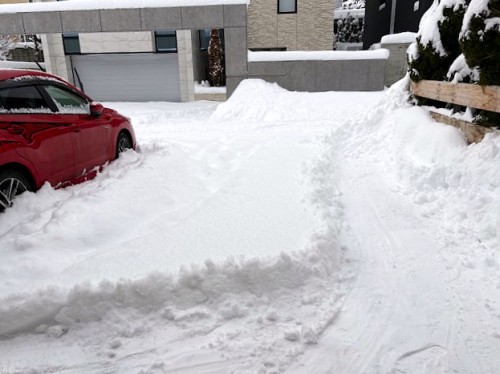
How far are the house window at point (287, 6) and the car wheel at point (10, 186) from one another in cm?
1935

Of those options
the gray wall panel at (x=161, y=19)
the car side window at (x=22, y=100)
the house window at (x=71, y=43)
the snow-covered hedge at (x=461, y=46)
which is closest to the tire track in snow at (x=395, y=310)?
the snow-covered hedge at (x=461, y=46)

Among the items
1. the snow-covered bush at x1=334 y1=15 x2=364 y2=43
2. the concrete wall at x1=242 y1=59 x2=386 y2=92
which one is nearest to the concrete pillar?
the concrete wall at x1=242 y1=59 x2=386 y2=92

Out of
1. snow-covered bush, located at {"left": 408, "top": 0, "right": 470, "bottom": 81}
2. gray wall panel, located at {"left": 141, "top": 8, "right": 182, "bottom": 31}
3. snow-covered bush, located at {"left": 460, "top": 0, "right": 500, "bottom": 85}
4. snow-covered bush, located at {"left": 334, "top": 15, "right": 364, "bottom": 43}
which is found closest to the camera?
snow-covered bush, located at {"left": 460, "top": 0, "right": 500, "bottom": 85}

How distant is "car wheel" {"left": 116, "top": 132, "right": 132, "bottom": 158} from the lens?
21.8ft

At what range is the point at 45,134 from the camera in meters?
4.71

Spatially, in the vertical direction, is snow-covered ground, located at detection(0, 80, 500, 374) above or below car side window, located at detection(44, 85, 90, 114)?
below

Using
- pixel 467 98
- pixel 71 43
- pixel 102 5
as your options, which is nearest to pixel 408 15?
pixel 102 5

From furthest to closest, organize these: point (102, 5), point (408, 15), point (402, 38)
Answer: point (408, 15) < point (402, 38) < point (102, 5)

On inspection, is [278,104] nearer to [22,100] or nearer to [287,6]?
[22,100]

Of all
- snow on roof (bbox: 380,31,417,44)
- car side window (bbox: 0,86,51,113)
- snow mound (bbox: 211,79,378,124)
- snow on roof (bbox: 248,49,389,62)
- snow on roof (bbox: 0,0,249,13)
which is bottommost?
snow mound (bbox: 211,79,378,124)

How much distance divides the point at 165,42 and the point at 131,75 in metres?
2.20

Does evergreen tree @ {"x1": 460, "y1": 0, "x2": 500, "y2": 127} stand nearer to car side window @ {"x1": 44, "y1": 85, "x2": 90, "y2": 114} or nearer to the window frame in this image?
car side window @ {"x1": 44, "y1": 85, "x2": 90, "y2": 114}

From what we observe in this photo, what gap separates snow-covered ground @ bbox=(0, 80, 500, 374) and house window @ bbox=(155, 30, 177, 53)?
1313 centimetres

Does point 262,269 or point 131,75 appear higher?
point 131,75
